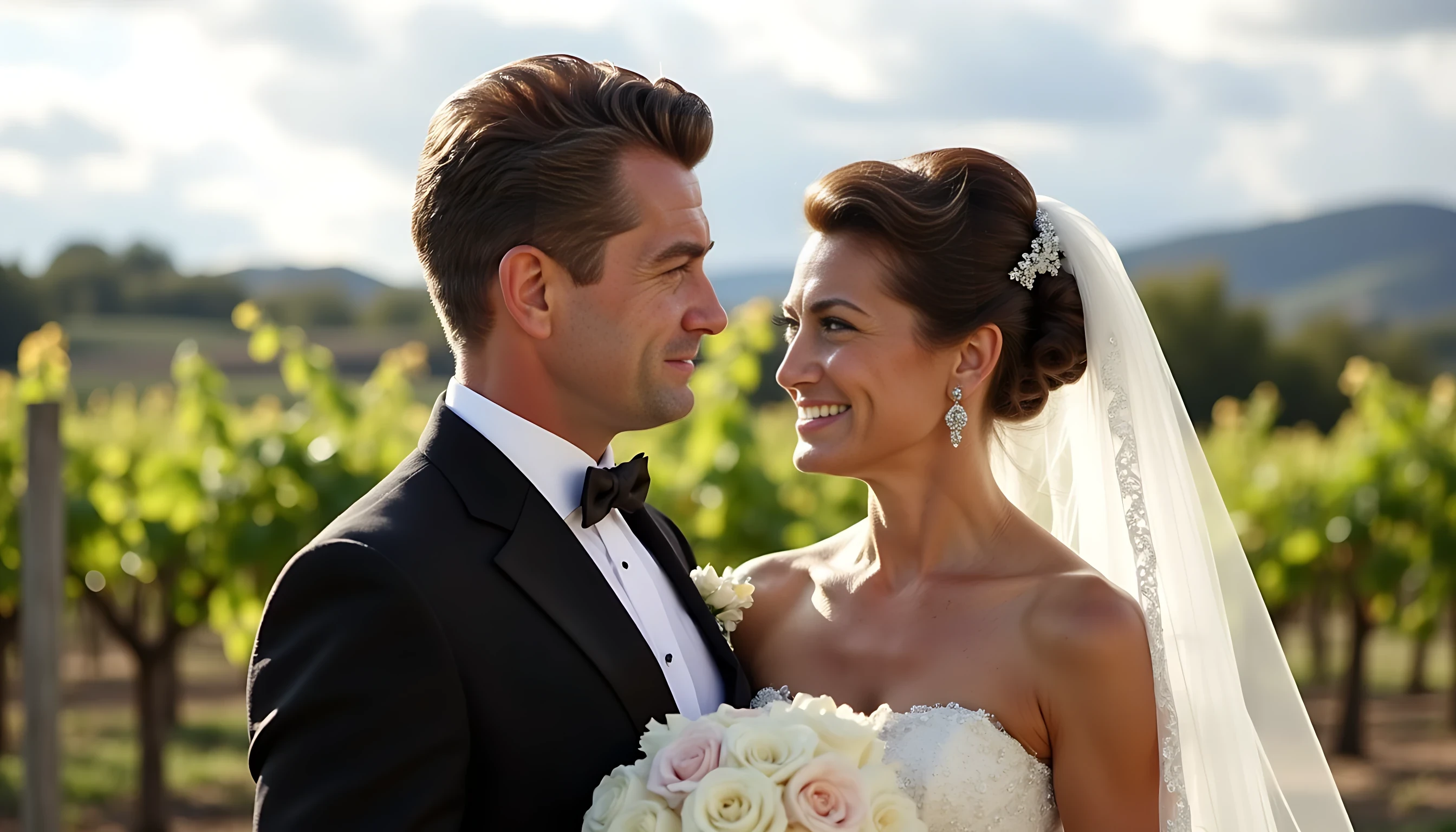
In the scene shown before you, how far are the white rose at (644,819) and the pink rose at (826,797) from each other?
21 cm

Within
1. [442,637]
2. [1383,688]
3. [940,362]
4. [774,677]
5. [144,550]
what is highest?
[940,362]

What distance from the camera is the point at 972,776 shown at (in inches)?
136

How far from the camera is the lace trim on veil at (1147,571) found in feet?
11.3

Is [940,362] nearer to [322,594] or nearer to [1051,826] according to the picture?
[1051,826]

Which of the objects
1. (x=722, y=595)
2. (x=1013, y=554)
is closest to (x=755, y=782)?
(x=722, y=595)

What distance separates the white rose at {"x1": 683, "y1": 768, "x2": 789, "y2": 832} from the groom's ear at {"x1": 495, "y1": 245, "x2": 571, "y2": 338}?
1.02 m

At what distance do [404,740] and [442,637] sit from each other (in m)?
0.20

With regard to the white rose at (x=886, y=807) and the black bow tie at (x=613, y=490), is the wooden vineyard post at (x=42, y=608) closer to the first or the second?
the black bow tie at (x=613, y=490)

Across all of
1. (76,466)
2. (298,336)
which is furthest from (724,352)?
(76,466)

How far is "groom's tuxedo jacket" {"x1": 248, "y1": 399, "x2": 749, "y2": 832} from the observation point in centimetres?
246

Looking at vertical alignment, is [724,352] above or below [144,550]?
above

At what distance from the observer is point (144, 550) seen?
31.6ft

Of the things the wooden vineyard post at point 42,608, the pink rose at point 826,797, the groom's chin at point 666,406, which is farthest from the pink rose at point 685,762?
the wooden vineyard post at point 42,608

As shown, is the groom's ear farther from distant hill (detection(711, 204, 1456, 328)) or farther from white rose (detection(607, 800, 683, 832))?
distant hill (detection(711, 204, 1456, 328))
